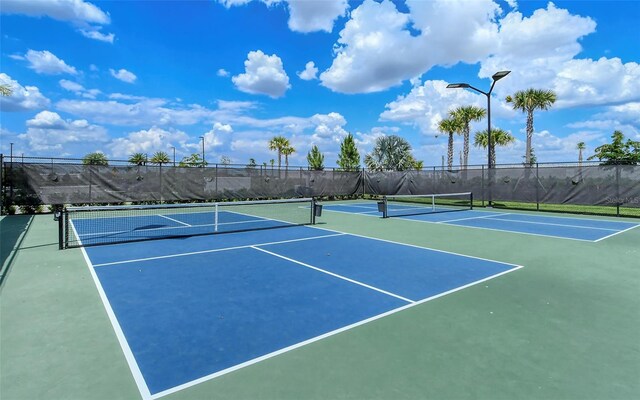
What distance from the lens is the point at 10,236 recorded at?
977 centimetres

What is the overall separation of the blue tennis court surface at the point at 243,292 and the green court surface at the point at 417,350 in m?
0.19

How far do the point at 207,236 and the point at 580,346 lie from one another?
28.2 ft

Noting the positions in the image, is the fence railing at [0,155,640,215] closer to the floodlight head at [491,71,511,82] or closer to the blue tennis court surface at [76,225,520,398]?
the floodlight head at [491,71,511,82]

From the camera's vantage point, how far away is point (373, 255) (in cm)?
754

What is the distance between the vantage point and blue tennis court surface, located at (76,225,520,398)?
3.34 m

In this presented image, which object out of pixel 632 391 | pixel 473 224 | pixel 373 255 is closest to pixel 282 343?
pixel 632 391

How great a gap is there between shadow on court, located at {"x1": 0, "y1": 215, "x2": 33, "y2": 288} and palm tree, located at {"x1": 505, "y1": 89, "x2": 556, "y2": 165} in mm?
39133

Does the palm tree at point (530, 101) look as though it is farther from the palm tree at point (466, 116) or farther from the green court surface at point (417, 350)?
the green court surface at point (417, 350)

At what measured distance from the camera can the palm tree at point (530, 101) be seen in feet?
114

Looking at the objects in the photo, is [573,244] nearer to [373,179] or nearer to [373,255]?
[373,255]

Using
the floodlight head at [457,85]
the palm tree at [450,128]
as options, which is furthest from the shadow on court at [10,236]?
the palm tree at [450,128]

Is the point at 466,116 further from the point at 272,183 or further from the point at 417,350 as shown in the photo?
the point at 417,350

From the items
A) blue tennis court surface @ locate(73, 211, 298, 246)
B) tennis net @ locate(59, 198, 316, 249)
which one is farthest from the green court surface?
blue tennis court surface @ locate(73, 211, 298, 246)

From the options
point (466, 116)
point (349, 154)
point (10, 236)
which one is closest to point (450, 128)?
point (466, 116)
